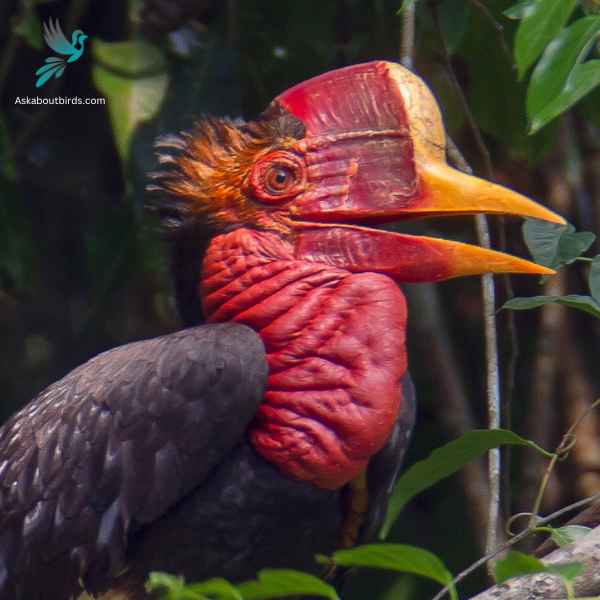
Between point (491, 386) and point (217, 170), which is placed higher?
point (217, 170)

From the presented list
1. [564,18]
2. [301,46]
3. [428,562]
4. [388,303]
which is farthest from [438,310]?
[428,562]

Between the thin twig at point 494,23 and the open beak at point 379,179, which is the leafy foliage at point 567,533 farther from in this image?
the thin twig at point 494,23

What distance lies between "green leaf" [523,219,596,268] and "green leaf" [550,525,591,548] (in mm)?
392

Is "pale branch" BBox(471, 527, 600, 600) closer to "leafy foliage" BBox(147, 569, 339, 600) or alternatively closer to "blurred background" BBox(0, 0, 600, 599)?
"leafy foliage" BBox(147, 569, 339, 600)

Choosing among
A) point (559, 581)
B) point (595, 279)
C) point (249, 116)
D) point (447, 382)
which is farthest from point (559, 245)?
point (249, 116)

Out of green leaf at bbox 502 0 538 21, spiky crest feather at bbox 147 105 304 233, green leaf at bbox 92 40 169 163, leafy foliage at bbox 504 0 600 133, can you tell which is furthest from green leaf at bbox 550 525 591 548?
green leaf at bbox 92 40 169 163

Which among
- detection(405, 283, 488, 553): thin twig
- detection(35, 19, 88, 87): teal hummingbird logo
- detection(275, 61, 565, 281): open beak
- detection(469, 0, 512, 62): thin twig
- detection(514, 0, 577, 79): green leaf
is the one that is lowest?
detection(405, 283, 488, 553): thin twig

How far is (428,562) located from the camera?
1438 mm

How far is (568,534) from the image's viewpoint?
6.49 ft

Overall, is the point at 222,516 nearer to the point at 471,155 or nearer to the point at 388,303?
the point at 388,303

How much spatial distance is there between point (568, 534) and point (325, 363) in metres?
0.53

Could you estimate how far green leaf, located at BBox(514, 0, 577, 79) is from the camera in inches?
75.1

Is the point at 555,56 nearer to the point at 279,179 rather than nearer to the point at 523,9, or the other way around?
the point at 523,9

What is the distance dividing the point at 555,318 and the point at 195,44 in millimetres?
1029
